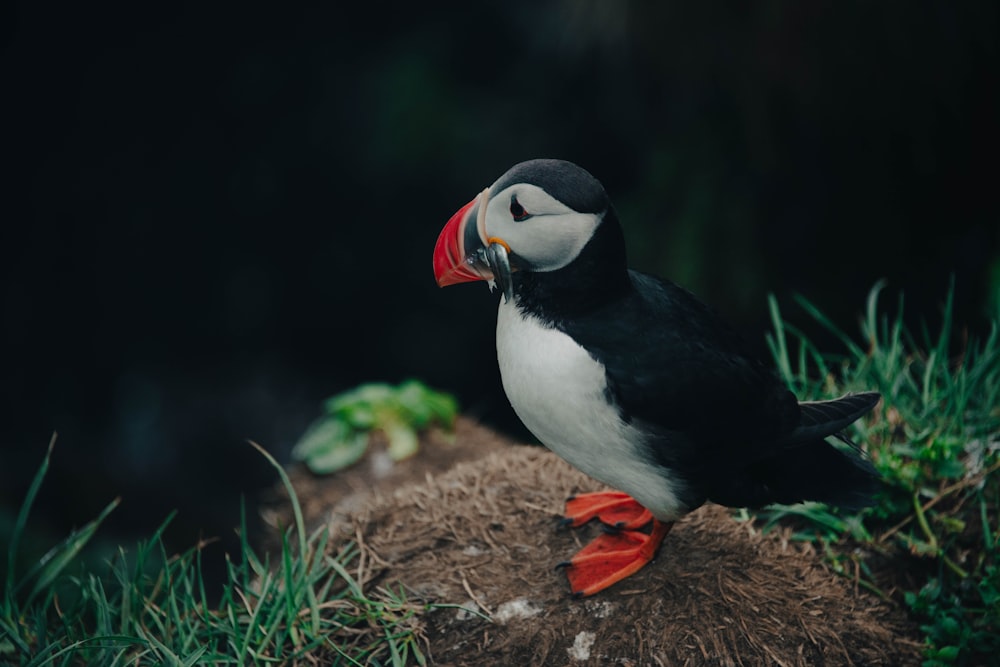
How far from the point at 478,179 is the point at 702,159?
4.50 ft

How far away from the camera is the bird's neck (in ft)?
6.78

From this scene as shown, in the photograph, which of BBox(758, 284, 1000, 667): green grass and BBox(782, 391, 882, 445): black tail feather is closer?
BBox(782, 391, 882, 445): black tail feather

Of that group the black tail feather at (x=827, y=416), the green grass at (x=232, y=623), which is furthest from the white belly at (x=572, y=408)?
the green grass at (x=232, y=623)

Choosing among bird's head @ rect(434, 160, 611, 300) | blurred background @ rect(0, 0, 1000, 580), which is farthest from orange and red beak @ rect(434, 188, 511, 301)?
blurred background @ rect(0, 0, 1000, 580)

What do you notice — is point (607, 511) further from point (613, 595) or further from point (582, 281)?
point (582, 281)

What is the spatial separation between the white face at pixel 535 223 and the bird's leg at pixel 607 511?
0.84 metres

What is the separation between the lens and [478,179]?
16.4 ft

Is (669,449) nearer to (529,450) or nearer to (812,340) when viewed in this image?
(529,450)

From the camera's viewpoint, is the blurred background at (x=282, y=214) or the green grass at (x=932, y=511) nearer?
the green grass at (x=932, y=511)

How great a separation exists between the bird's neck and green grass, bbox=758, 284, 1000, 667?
42.0 inches

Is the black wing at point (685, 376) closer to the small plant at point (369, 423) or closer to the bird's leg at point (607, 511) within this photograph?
the bird's leg at point (607, 511)

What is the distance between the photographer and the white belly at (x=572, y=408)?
2.03 metres

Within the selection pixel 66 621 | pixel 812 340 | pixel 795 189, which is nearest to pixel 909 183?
pixel 795 189

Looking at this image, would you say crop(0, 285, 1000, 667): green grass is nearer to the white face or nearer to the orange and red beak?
the orange and red beak
